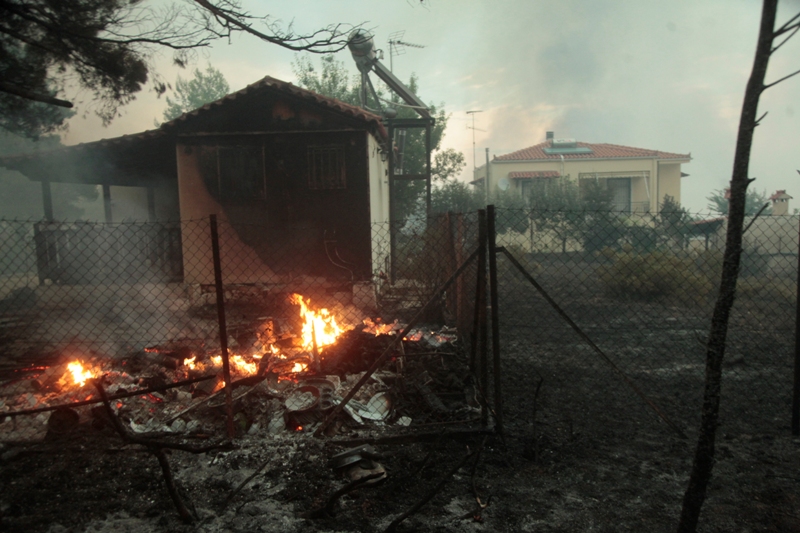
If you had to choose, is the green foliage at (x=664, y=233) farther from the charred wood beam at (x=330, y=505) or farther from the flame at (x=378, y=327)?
the charred wood beam at (x=330, y=505)

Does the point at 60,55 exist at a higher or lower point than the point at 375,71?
lower

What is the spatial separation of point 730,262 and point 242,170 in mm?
10362

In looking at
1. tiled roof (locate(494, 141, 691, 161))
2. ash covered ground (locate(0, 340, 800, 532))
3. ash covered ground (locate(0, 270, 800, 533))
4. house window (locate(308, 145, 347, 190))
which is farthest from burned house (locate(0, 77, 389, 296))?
tiled roof (locate(494, 141, 691, 161))

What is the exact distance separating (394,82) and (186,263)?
10678 millimetres

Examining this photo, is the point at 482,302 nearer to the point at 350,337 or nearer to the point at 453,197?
the point at 350,337

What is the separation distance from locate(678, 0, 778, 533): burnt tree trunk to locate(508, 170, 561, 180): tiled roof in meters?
26.8

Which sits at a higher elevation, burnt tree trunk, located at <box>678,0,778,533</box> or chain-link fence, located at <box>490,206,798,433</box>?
burnt tree trunk, located at <box>678,0,778,533</box>

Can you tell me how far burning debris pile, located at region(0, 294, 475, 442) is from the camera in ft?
15.1

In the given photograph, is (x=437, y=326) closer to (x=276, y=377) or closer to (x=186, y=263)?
(x=276, y=377)

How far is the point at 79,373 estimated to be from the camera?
5.94 meters

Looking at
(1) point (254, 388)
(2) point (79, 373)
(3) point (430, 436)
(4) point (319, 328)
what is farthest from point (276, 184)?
(3) point (430, 436)

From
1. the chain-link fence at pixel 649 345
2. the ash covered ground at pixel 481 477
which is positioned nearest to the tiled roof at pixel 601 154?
the chain-link fence at pixel 649 345

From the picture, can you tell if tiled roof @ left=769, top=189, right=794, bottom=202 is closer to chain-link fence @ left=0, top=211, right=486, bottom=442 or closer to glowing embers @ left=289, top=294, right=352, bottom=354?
chain-link fence @ left=0, top=211, right=486, bottom=442

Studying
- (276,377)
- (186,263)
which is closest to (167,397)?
(276,377)
